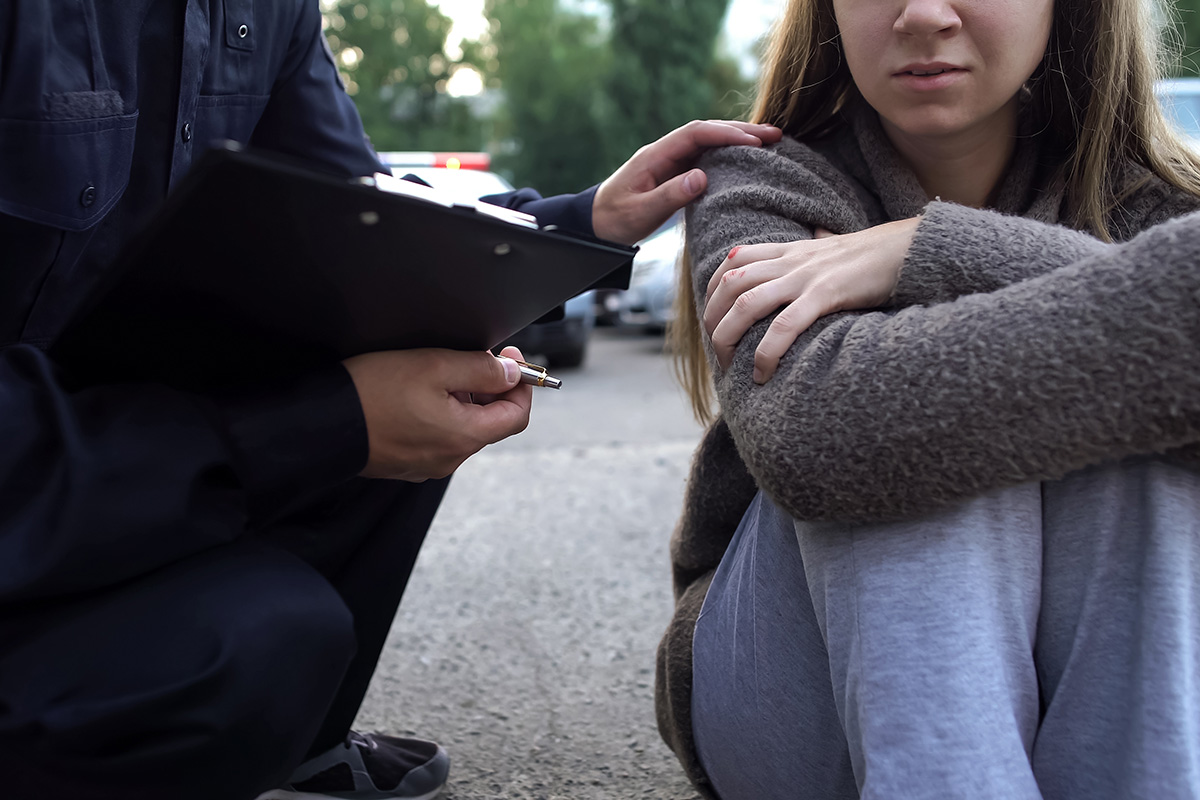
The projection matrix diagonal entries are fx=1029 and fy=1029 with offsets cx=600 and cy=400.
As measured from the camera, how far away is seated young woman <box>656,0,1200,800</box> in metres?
0.98

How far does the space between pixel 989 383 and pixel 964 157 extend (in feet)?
2.45

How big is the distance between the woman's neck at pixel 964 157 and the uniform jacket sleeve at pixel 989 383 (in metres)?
0.48

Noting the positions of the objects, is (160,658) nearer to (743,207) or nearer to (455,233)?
(455,233)

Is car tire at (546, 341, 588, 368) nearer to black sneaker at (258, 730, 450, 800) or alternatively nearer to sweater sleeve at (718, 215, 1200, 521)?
black sneaker at (258, 730, 450, 800)

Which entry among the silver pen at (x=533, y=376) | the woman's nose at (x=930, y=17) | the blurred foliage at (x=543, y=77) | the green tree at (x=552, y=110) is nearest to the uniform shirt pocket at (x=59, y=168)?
the silver pen at (x=533, y=376)

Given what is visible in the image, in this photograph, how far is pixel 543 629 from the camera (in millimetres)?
2668

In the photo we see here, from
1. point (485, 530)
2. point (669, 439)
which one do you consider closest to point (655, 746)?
point (485, 530)

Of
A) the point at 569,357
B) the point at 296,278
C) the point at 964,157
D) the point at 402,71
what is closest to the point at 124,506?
the point at 296,278

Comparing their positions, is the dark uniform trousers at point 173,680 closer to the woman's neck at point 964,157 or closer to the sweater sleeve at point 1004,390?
the sweater sleeve at point 1004,390

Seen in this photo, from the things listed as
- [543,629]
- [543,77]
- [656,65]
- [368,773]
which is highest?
[656,65]

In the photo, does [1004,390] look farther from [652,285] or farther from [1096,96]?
[652,285]

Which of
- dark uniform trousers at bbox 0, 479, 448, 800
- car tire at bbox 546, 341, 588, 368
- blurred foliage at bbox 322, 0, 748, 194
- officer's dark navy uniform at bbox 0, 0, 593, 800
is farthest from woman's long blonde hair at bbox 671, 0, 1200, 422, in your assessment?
blurred foliage at bbox 322, 0, 748, 194

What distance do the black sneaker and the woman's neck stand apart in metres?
1.29

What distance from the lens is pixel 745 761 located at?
134cm
